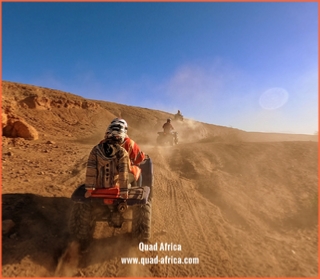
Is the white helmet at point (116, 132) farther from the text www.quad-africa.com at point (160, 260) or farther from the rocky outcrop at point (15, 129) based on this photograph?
the rocky outcrop at point (15, 129)

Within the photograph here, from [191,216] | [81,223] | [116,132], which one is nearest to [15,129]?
[81,223]

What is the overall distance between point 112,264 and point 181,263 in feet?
3.70

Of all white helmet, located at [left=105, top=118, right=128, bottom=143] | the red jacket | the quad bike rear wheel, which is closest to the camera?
white helmet, located at [left=105, top=118, right=128, bottom=143]

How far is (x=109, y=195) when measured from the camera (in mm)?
3742

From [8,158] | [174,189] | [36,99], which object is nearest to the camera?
[174,189]

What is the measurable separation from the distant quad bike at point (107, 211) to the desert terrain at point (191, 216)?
0.90 feet

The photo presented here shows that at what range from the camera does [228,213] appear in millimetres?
5742

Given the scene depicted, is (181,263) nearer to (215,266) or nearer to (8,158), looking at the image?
(215,266)

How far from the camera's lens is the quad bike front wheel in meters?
3.91

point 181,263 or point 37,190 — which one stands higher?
point 37,190

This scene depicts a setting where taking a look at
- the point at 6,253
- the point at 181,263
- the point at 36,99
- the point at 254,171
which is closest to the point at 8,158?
the point at 6,253

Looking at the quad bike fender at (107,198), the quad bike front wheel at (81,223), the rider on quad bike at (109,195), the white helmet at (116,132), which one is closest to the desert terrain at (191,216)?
the quad bike front wheel at (81,223)

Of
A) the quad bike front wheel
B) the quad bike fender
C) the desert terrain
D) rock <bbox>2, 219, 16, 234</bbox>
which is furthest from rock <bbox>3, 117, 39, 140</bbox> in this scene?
the quad bike fender

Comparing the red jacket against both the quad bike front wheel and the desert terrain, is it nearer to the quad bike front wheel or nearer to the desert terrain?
the quad bike front wheel
